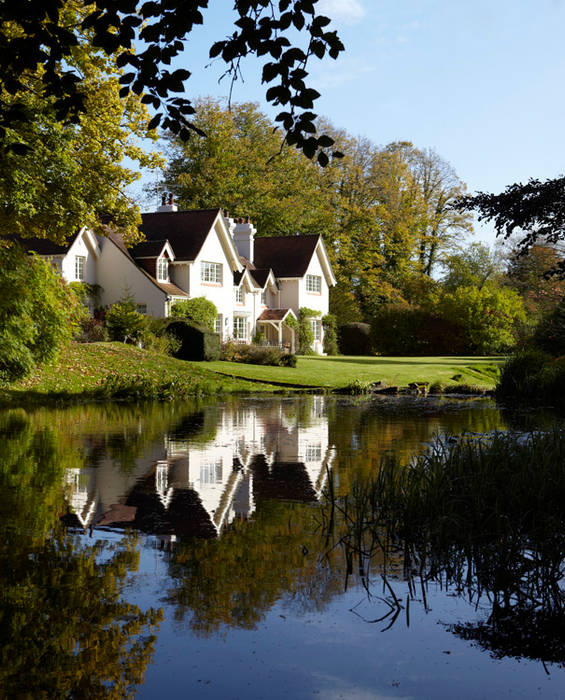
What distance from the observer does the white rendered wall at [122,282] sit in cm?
4837

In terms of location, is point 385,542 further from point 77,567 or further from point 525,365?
point 525,365

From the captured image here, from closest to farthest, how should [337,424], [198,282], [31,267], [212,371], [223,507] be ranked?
[223,507] < [337,424] < [31,267] < [212,371] < [198,282]

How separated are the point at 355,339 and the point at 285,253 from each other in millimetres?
8064

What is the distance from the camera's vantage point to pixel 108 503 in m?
9.58

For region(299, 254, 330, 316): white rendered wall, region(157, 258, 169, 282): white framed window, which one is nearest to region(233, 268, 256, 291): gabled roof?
region(299, 254, 330, 316): white rendered wall

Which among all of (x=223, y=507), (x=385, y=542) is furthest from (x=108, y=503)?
(x=385, y=542)

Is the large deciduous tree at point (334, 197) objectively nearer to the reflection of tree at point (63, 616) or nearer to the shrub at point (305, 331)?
the shrub at point (305, 331)

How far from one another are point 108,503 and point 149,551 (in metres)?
2.31

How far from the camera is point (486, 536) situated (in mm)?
7332

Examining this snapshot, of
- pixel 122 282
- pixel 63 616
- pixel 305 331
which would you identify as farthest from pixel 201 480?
pixel 305 331

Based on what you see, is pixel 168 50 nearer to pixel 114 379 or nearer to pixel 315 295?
pixel 114 379

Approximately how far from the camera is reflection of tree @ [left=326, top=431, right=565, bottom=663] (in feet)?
18.7

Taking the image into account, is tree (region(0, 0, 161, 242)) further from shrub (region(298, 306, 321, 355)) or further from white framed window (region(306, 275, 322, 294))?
white framed window (region(306, 275, 322, 294))

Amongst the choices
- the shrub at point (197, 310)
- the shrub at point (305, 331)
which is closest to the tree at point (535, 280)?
the shrub at point (305, 331)
